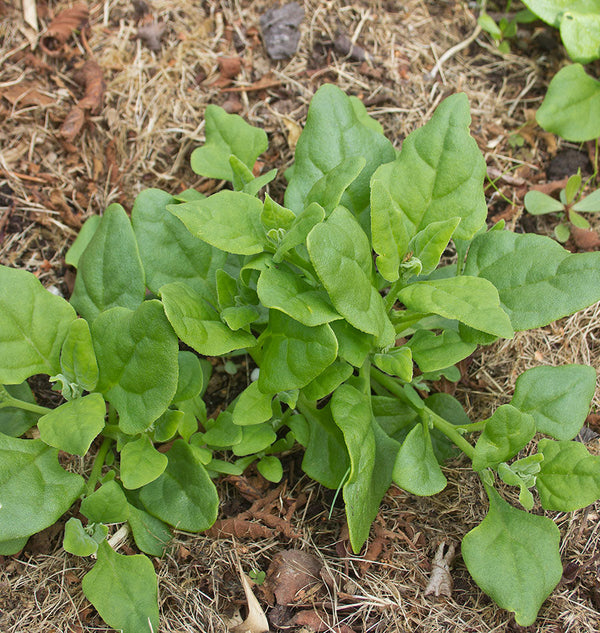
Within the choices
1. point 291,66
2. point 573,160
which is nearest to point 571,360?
point 573,160

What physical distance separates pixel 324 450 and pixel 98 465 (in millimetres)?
890

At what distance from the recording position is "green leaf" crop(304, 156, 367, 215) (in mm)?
2090

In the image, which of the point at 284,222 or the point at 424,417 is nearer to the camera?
the point at 284,222

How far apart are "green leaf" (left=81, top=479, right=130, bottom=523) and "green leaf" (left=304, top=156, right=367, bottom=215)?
1.20 meters

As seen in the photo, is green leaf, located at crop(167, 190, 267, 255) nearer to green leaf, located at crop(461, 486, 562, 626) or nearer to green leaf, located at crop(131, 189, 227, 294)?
green leaf, located at crop(131, 189, 227, 294)

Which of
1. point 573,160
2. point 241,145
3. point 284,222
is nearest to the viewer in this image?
point 284,222

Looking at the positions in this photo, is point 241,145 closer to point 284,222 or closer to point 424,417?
point 284,222

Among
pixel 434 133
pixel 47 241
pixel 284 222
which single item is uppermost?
pixel 434 133

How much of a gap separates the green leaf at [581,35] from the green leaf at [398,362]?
6.60 ft

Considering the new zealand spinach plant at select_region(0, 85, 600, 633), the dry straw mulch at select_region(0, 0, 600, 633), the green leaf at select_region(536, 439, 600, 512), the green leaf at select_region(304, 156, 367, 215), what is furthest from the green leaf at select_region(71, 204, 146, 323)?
the green leaf at select_region(536, 439, 600, 512)

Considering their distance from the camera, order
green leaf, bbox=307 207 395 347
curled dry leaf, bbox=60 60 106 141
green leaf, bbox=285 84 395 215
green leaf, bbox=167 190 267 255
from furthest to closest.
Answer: curled dry leaf, bbox=60 60 106 141 → green leaf, bbox=285 84 395 215 → green leaf, bbox=167 190 267 255 → green leaf, bbox=307 207 395 347

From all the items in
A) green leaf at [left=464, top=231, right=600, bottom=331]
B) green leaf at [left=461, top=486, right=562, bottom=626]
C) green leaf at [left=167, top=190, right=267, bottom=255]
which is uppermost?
green leaf at [left=167, top=190, right=267, bottom=255]

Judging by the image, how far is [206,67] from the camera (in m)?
3.28

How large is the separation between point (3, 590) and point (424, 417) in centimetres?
172
